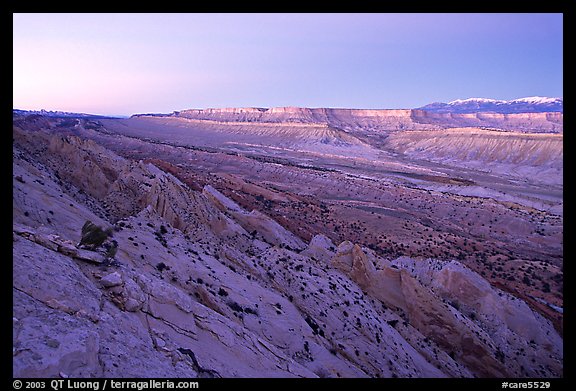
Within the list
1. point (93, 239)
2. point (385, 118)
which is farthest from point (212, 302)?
point (385, 118)

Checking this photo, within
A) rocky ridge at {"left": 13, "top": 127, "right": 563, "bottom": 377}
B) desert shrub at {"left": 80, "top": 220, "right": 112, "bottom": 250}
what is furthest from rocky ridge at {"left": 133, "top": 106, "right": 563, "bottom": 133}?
desert shrub at {"left": 80, "top": 220, "right": 112, "bottom": 250}

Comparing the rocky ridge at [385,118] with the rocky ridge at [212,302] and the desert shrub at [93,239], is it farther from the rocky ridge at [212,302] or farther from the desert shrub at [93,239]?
the desert shrub at [93,239]

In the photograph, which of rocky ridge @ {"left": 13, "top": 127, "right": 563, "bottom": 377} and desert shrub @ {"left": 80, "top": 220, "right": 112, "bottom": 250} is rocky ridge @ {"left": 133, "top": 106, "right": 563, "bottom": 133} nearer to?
rocky ridge @ {"left": 13, "top": 127, "right": 563, "bottom": 377}

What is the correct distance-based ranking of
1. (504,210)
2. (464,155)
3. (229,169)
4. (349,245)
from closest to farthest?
(349,245) → (504,210) → (229,169) → (464,155)

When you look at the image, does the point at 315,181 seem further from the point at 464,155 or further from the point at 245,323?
the point at 464,155

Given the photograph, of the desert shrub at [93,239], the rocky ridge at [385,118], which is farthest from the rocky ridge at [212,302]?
the rocky ridge at [385,118]

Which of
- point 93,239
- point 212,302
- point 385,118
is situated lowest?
point 212,302

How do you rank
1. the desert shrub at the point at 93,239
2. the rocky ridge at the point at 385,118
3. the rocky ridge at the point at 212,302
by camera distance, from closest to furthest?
1. the rocky ridge at the point at 212,302
2. the desert shrub at the point at 93,239
3. the rocky ridge at the point at 385,118

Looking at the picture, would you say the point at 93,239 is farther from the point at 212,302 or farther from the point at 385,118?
the point at 385,118
